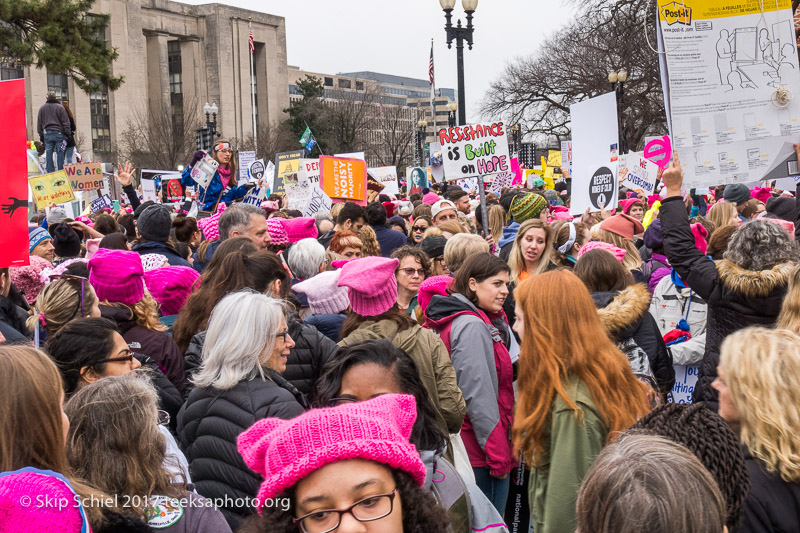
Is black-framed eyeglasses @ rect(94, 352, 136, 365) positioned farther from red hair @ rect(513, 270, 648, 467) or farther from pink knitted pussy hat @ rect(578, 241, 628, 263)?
pink knitted pussy hat @ rect(578, 241, 628, 263)

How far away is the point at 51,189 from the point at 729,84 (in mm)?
9007

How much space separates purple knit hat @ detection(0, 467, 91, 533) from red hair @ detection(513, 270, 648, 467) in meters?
2.03

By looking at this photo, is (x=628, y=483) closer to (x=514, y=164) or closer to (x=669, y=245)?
(x=669, y=245)

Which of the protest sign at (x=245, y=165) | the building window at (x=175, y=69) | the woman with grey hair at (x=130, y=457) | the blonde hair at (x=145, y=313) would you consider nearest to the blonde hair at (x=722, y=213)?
the blonde hair at (x=145, y=313)

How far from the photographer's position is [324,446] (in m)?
1.87

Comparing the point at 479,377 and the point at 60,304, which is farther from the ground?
the point at 60,304

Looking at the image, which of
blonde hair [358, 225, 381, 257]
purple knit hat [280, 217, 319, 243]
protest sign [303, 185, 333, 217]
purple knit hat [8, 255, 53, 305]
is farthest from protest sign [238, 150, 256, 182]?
purple knit hat [8, 255, 53, 305]

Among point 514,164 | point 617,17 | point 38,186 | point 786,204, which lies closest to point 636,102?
point 617,17

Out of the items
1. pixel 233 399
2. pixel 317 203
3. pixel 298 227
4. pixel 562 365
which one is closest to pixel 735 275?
pixel 562 365

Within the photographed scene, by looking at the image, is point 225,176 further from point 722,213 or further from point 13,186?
point 722,213

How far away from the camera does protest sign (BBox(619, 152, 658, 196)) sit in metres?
12.2

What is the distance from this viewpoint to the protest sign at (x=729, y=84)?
523 cm

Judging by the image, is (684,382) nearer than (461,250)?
Yes

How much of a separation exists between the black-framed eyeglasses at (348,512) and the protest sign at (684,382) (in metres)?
3.90
